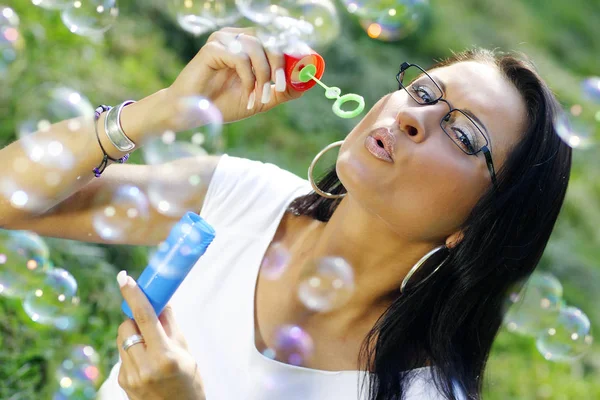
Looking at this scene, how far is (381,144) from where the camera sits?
156cm

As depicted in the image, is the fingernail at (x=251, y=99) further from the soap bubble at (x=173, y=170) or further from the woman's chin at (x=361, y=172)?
the woman's chin at (x=361, y=172)

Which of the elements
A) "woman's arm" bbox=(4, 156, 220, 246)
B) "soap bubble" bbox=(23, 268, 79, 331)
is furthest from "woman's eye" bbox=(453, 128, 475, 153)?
"soap bubble" bbox=(23, 268, 79, 331)

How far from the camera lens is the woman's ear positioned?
173 centimetres

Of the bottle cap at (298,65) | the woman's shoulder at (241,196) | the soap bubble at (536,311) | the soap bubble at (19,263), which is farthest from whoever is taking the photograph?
the soap bubble at (536,311)

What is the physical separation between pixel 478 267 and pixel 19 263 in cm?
111

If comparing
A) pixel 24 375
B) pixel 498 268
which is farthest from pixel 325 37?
pixel 24 375

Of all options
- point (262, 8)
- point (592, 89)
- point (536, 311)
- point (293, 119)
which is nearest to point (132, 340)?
point (262, 8)

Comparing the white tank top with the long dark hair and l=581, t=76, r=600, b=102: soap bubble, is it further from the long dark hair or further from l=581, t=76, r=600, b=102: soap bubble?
l=581, t=76, r=600, b=102: soap bubble

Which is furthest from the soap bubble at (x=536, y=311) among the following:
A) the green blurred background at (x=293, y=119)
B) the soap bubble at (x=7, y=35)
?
the soap bubble at (x=7, y=35)

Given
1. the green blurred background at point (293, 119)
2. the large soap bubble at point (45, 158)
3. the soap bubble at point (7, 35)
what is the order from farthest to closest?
the green blurred background at point (293, 119), the soap bubble at point (7, 35), the large soap bubble at point (45, 158)

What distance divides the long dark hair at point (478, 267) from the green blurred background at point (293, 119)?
82cm

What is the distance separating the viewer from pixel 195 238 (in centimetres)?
130

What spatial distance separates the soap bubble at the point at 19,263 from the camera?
197 cm

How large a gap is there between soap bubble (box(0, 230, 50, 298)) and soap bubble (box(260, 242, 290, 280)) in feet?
1.94
